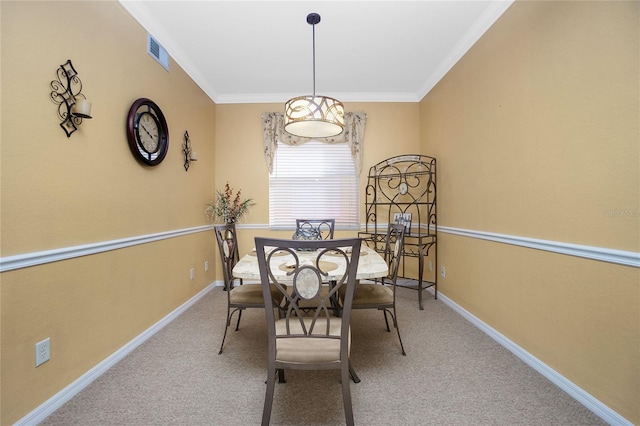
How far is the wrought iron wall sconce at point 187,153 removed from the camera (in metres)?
2.95

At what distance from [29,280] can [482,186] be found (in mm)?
3177

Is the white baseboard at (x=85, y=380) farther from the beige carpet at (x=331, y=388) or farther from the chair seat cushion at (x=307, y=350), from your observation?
the chair seat cushion at (x=307, y=350)

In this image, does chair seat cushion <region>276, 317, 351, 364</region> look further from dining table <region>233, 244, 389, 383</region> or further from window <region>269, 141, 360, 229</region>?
window <region>269, 141, 360, 229</region>

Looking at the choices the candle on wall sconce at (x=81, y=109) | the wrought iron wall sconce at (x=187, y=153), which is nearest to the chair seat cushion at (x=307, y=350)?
the candle on wall sconce at (x=81, y=109)

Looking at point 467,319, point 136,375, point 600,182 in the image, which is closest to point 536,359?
point 467,319

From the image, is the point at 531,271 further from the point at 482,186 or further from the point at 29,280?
the point at 29,280


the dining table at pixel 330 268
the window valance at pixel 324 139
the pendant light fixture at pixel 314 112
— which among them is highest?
the window valance at pixel 324 139

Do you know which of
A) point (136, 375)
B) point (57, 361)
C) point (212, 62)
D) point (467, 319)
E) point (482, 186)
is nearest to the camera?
point (57, 361)

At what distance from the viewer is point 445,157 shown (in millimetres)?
3123

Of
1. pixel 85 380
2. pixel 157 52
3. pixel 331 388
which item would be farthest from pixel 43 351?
pixel 157 52

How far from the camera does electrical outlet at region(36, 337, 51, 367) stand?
1386 millimetres

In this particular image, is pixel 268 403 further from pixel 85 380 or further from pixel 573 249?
pixel 573 249

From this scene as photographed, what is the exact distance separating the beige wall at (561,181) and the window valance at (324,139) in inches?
57.9

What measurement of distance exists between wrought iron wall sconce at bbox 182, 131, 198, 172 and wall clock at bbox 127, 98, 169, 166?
0.42m
